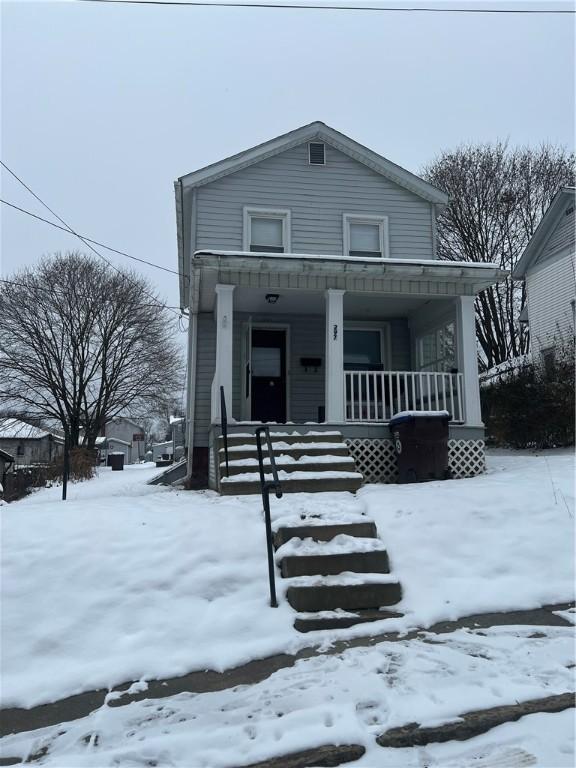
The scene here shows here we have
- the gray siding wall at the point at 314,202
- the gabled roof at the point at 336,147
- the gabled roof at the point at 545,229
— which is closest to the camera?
the gray siding wall at the point at 314,202

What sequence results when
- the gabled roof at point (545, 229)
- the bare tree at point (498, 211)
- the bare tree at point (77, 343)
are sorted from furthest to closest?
1. the bare tree at point (77, 343)
2. the bare tree at point (498, 211)
3. the gabled roof at point (545, 229)

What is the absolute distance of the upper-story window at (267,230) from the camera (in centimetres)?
1095

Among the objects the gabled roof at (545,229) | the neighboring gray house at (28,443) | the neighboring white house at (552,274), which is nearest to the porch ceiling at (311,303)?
the neighboring white house at (552,274)

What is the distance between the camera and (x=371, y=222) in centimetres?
1154

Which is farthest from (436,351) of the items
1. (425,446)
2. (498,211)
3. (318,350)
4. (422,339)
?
(498,211)

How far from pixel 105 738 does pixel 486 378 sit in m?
16.0

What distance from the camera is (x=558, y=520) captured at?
207 inches

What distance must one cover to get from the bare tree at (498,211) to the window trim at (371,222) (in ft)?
41.0

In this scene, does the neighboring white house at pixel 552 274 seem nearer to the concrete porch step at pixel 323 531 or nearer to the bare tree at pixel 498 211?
the bare tree at pixel 498 211

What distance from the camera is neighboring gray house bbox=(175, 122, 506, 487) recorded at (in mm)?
8789

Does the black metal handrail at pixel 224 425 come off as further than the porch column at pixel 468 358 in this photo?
No

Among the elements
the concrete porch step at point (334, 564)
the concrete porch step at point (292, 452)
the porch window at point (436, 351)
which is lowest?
the concrete porch step at point (334, 564)

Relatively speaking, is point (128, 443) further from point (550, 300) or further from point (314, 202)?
point (314, 202)

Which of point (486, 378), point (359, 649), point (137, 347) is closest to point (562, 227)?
point (486, 378)
